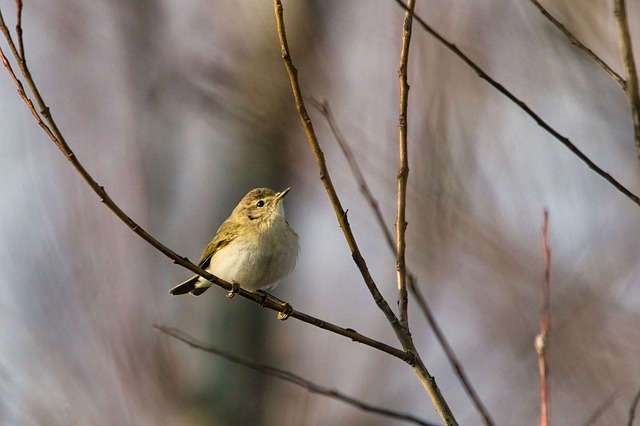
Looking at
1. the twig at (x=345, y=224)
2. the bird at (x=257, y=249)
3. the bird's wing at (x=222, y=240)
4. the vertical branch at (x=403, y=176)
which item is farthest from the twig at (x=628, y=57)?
the bird's wing at (x=222, y=240)

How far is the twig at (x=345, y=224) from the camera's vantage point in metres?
2.53

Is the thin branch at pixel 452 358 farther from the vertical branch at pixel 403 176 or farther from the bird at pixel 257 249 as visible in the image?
the bird at pixel 257 249

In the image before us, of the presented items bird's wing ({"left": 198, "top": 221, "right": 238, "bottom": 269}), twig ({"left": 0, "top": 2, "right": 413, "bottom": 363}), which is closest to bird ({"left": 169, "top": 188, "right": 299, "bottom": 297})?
bird's wing ({"left": 198, "top": 221, "right": 238, "bottom": 269})

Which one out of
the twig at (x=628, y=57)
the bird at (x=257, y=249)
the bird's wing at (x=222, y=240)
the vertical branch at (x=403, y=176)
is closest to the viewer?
the twig at (x=628, y=57)

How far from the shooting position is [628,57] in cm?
198

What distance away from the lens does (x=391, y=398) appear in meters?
8.13

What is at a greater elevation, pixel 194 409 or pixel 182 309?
pixel 182 309

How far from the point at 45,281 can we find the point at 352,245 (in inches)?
211

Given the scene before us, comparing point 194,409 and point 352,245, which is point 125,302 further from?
point 352,245

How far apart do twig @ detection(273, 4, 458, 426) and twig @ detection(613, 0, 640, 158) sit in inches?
37.4

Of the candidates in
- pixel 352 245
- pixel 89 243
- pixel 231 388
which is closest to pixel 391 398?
pixel 231 388

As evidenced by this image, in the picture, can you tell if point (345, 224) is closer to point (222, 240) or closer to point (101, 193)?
point (101, 193)

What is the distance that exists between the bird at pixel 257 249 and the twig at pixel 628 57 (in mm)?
3057

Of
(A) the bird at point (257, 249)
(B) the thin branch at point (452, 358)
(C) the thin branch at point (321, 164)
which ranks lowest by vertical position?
(B) the thin branch at point (452, 358)
